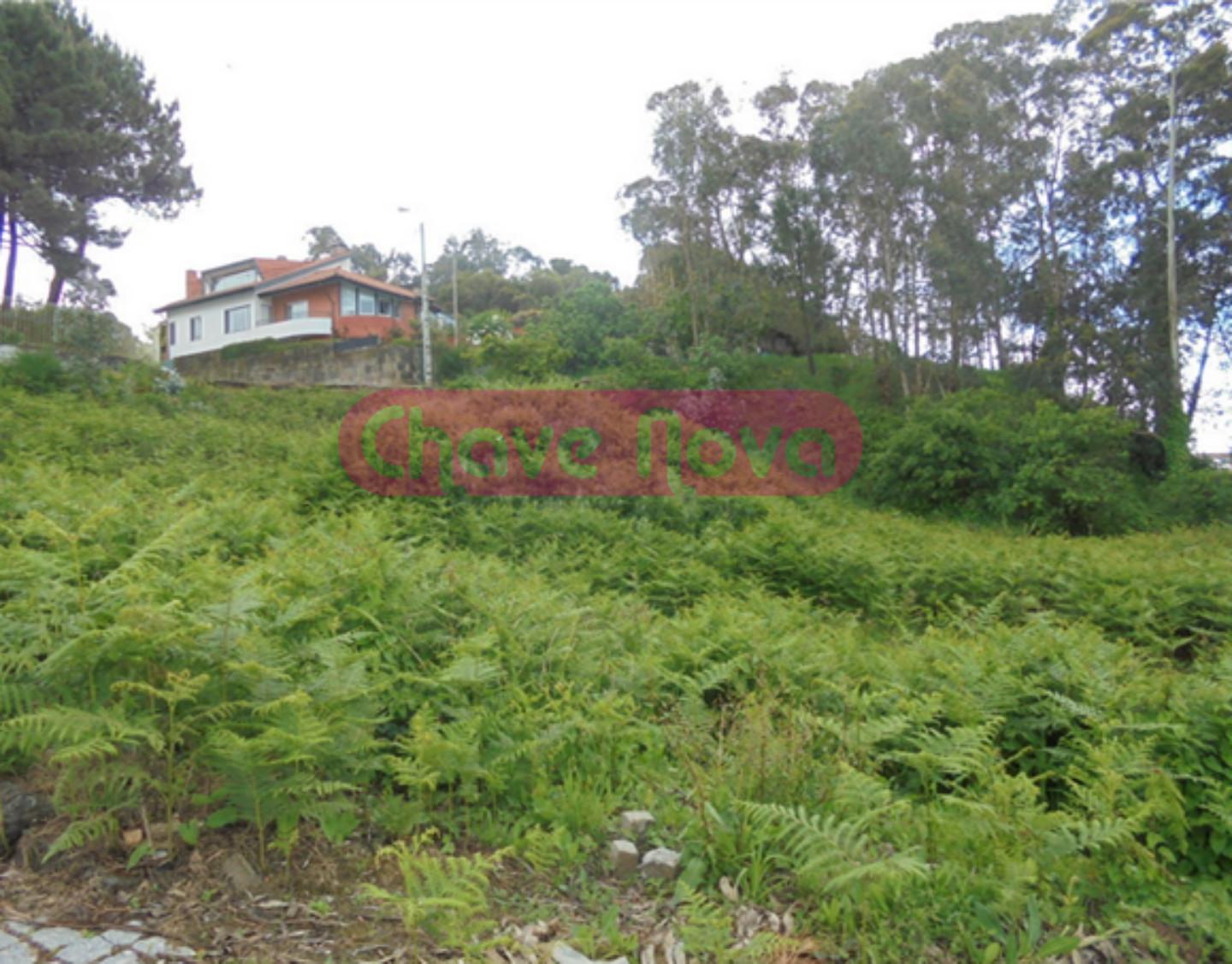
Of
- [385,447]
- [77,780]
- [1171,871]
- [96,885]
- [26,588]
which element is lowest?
[1171,871]

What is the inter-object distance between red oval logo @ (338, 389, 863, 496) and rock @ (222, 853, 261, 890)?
6879mm

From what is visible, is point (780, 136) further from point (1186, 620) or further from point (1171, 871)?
point (1171, 871)

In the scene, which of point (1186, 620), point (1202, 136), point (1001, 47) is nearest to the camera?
point (1186, 620)

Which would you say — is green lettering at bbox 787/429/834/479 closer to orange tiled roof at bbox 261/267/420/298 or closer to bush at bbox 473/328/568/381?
bush at bbox 473/328/568/381

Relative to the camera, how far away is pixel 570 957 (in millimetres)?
2047

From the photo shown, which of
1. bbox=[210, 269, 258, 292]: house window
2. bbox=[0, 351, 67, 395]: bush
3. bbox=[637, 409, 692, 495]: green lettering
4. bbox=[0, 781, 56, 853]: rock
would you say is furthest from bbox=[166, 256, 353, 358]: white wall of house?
bbox=[0, 781, 56, 853]: rock

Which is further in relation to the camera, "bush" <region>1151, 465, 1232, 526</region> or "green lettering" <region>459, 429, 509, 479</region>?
"bush" <region>1151, 465, 1232, 526</region>

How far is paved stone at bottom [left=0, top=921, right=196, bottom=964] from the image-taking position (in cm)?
193

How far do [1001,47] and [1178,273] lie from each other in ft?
29.4

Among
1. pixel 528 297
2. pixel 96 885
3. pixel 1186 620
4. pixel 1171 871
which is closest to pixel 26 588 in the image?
pixel 96 885

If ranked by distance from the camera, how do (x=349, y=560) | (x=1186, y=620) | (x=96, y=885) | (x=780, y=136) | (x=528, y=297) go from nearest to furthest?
(x=96, y=885), (x=349, y=560), (x=1186, y=620), (x=780, y=136), (x=528, y=297)

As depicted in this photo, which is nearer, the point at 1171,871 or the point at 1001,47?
the point at 1171,871

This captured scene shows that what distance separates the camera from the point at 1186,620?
22.8 feet

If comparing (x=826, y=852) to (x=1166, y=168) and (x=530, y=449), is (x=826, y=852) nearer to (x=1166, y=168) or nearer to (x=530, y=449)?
(x=530, y=449)
